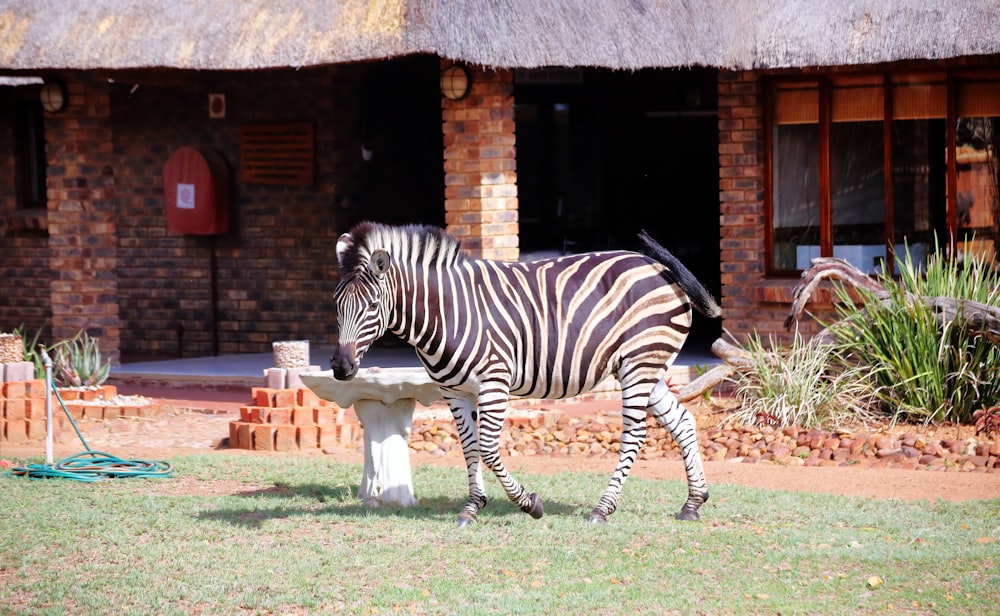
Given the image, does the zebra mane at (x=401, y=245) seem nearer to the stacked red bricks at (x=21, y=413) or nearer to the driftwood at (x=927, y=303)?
the driftwood at (x=927, y=303)

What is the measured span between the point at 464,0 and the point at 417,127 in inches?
176

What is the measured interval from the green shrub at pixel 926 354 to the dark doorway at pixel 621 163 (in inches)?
220

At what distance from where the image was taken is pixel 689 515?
7523 mm

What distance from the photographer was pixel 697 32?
11977 mm

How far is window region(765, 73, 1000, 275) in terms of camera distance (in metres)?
12.1

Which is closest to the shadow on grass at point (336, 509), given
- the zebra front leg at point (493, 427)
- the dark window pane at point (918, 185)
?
the zebra front leg at point (493, 427)

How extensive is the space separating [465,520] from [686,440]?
4.12ft

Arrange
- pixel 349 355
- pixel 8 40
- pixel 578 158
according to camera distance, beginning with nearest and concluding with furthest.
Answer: pixel 349 355 < pixel 8 40 < pixel 578 158

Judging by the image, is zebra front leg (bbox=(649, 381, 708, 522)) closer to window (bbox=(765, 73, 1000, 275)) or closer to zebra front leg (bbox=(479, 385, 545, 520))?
zebra front leg (bbox=(479, 385, 545, 520))

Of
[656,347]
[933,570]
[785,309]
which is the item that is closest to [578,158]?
[785,309]

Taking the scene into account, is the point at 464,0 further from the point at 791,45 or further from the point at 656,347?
the point at 656,347

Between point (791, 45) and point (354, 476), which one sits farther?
point (791, 45)

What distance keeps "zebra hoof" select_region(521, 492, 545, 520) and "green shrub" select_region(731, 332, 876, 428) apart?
310 cm

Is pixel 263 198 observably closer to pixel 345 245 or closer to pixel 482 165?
pixel 482 165
